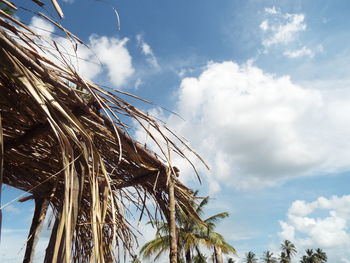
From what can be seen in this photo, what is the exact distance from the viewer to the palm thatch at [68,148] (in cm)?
159

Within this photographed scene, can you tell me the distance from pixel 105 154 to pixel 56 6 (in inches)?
67.8

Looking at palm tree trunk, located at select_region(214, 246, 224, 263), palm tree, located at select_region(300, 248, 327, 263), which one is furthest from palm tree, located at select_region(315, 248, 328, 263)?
palm tree trunk, located at select_region(214, 246, 224, 263)

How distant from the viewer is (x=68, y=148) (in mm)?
1717

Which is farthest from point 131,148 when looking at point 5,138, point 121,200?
point 121,200

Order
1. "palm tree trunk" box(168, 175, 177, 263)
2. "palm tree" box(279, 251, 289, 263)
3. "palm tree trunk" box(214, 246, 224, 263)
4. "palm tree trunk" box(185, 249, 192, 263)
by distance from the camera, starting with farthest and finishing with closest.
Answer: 1. "palm tree" box(279, 251, 289, 263)
2. "palm tree trunk" box(185, 249, 192, 263)
3. "palm tree trunk" box(214, 246, 224, 263)
4. "palm tree trunk" box(168, 175, 177, 263)

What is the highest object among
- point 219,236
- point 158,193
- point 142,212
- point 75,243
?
point 219,236

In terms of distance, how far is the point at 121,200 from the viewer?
3693mm

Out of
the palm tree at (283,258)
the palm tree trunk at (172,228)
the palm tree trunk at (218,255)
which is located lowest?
the palm tree trunk at (172,228)

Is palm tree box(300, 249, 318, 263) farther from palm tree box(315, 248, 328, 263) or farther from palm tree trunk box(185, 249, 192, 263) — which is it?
palm tree trunk box(185, 249, 192, 263)

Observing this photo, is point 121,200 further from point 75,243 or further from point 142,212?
point 75,243

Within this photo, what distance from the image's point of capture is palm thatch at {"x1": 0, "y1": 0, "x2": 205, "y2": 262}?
159cm

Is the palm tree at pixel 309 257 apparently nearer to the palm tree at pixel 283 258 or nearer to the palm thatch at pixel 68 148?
the palm tree at pixel 283 258

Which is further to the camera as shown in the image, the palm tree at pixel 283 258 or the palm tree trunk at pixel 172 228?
the palm tree at pixel 283 258

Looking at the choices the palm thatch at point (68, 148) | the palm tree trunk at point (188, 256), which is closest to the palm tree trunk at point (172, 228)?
the palm thatch at point (68, 148)
